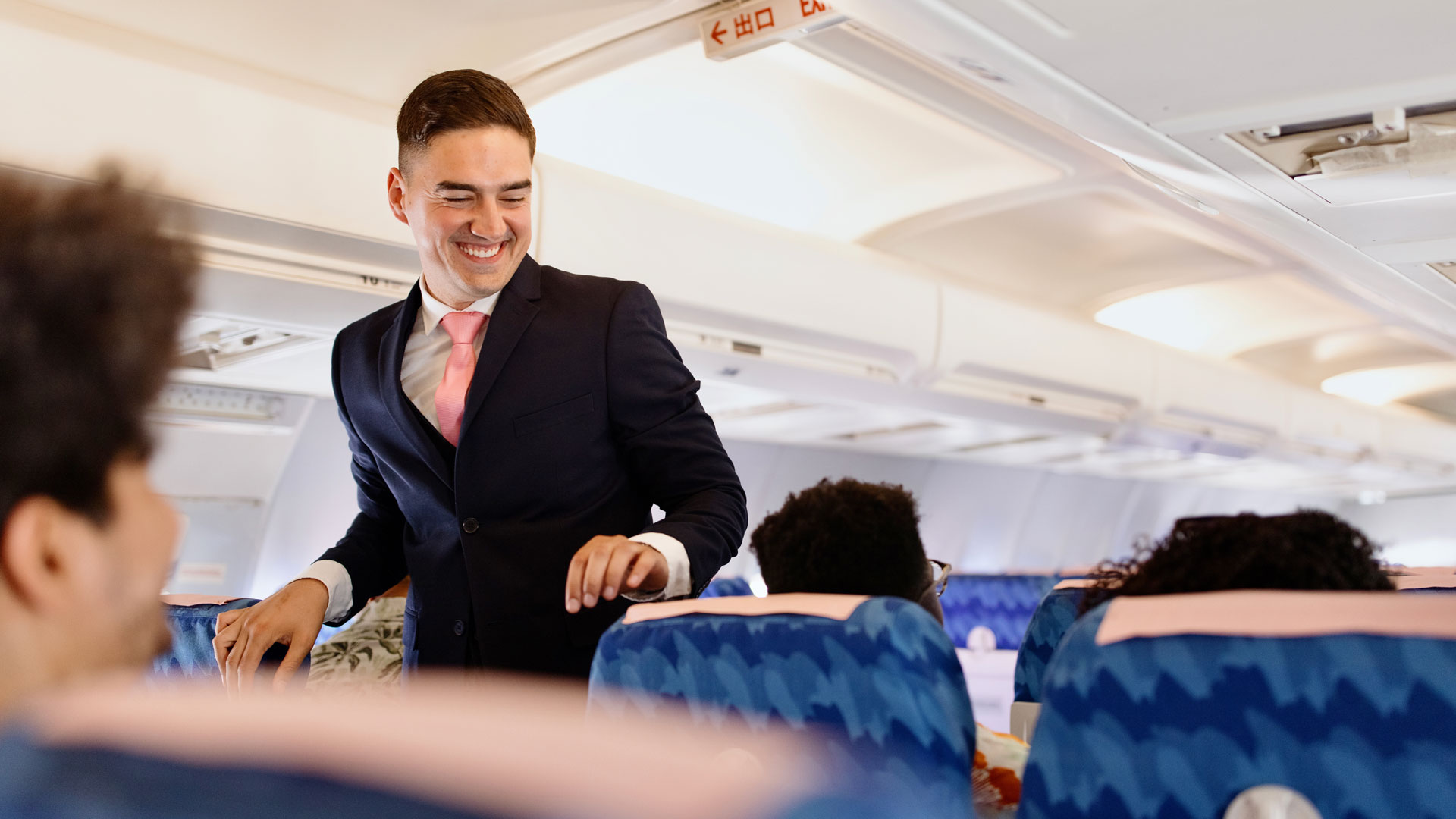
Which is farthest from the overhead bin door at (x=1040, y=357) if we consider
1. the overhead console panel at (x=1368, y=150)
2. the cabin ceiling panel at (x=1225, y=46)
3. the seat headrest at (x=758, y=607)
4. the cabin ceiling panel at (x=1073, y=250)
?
the seat headrest at (x=758, y=607)

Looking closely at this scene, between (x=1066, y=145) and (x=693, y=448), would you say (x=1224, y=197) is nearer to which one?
(x=1066, y=145)

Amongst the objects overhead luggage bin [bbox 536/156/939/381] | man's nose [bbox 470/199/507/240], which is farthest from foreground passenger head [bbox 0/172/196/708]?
overhead luggage bin [bbox 536/156/939/381]

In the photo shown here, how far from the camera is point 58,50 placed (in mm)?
2896

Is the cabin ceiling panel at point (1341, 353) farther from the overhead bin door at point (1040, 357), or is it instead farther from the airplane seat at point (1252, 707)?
the airplane seat at point (1252, 707)

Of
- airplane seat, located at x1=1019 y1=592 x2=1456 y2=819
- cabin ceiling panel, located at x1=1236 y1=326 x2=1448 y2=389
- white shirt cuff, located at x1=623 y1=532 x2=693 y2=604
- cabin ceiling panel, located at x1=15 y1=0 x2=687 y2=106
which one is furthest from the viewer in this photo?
cabin ceiling panel, located at x1=1236 y1=326 x2=1448 y2=389

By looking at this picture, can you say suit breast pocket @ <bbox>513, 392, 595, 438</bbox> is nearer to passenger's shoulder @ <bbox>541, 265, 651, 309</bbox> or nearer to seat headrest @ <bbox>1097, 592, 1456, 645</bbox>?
passenger's shoulder @ <bbox>541, 265, 651, 309</bbox>

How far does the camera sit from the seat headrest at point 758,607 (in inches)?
53.5

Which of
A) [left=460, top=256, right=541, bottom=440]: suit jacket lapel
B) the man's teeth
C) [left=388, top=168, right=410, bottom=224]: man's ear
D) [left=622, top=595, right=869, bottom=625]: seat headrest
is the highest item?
[left=388, top=168, right=410, bottom=224]: man's ear

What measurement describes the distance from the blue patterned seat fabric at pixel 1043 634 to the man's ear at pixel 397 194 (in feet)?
4.41

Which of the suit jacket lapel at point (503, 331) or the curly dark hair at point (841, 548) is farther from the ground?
the suit jacket lapel at point (503, 331)

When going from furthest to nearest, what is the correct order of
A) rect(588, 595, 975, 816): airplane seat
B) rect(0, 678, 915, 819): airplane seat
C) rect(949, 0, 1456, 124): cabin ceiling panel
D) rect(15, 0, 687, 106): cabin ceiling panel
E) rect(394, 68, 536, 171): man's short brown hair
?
rect(15, 0, 687, 106): cabin ceiling panel < rect(949, 0, 1456, 124): cabin ceiling panel < rect(394, 68, 536, 171): man's short brown hair < rect(588, 595, 975, 816): airplane seat < rect(0, 678, 915, 819): airplane seat

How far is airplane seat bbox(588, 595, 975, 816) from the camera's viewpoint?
125 centimetres

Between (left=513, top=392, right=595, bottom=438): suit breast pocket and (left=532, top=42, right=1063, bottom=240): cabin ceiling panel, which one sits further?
(left=532, top=42, right=1063, bottom=240): cabin ceiling panel

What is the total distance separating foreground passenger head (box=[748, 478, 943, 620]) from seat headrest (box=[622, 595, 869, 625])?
487 mm
